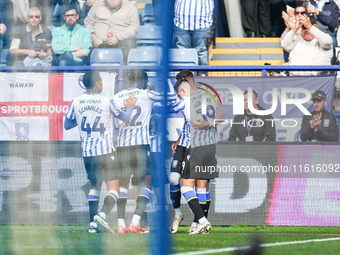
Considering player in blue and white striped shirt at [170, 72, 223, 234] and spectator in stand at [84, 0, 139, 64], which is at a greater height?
spectator in stand at [84, 0, 139, 64]

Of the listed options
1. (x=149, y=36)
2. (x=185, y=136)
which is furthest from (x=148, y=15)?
(x=185, y=136)

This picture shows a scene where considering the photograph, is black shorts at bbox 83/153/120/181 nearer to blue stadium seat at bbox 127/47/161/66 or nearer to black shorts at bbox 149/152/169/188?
black shorts at bbox 149/152/169/188

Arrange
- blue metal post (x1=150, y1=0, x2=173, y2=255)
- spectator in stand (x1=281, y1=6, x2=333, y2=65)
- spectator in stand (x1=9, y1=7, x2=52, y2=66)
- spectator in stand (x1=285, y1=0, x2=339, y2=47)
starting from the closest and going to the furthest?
blue metal post (x1=150, y1=0, x2=173, y2=255), spectator in stand (x1=9, y1=7, x2=52, y2=66), spectator in stand (x1=281, y1=6, x2=333, y2=65), spectator in stand (x1=285, y1=0, x2=339, y2=47)

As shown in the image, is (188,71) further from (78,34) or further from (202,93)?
(78,34)

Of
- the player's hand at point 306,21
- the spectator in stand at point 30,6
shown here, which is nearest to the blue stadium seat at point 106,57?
the spectator in stand at point 30,6

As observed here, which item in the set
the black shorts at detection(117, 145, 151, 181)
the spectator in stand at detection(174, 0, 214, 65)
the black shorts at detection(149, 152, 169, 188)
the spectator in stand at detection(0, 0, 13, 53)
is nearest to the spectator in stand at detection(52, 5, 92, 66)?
the spectator in stand at detection(0, 0, 13, 53)

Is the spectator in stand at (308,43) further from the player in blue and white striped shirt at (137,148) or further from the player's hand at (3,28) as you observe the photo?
the player's hand at (3,28)

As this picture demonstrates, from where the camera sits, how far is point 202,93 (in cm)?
554

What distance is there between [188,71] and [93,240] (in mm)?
3466

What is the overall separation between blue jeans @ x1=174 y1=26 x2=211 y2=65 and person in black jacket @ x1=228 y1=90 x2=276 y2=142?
2.01m

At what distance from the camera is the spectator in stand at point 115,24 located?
217 cm

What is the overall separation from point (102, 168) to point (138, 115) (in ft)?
1.10

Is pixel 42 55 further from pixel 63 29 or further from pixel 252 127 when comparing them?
pixel 252 127

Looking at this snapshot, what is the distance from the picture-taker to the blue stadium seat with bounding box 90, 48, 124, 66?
2.21 metres
